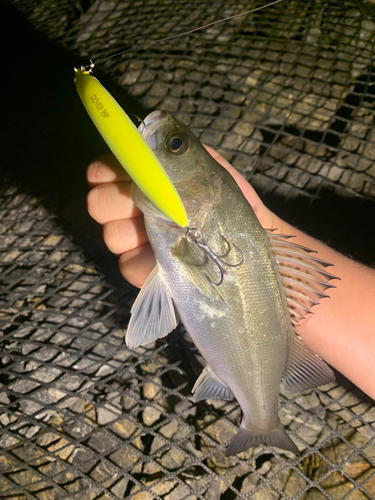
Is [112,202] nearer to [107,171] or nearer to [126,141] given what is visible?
[107,171]

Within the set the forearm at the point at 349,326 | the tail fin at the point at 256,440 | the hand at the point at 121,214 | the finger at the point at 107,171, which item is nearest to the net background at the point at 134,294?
the tail fin at the point at 256,440

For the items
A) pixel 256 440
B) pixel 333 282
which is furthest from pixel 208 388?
pixel 333 282

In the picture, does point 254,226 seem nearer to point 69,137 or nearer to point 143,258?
point 143,258

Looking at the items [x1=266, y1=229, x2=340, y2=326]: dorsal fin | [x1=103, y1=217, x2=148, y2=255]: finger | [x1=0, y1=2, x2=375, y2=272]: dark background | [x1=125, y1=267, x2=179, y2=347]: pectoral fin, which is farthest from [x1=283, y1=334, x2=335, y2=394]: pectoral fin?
[x1=0, y1=2, x2=375, y2=272]: dark background

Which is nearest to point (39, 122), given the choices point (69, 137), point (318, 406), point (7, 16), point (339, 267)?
point (69, 137)

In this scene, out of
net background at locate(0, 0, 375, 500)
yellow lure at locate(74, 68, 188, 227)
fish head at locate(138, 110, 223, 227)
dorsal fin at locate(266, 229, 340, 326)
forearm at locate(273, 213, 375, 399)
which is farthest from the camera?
net background at locate(0, 0, 375, 500)

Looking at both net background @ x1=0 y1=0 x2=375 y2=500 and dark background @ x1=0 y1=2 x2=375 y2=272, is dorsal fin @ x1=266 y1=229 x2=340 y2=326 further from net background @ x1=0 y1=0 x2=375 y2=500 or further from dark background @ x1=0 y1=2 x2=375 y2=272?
dark background @ x1=0 y1=2 x2=375 y2=272
